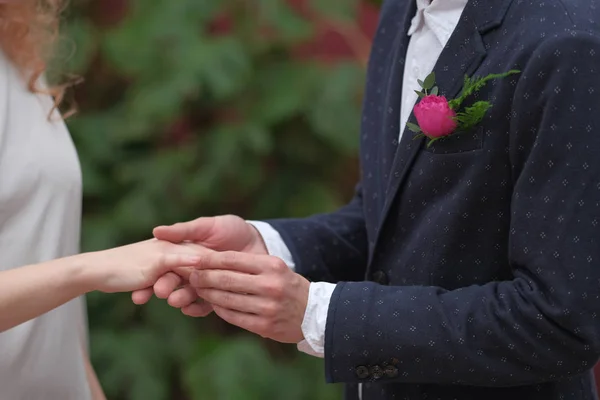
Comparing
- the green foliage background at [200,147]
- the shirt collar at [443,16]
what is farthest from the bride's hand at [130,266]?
the green foliage background at [200,147]

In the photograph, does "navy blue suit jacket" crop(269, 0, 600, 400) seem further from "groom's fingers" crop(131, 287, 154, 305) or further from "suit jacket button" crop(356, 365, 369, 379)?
"groom's fingers" crop(131, 287, 154, 305)

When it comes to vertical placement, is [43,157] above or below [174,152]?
above

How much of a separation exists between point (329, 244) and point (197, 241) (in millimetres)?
244

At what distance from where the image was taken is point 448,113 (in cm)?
111

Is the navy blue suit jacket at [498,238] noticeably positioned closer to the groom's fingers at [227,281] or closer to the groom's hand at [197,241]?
the groom's fingers at [227,281]

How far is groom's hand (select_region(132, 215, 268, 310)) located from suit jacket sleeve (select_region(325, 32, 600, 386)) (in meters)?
0.28

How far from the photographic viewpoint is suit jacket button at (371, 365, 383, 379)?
1.11m

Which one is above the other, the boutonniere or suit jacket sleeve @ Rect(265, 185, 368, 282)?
the boutonniere

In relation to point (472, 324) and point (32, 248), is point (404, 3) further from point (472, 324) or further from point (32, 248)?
point (32, 248)

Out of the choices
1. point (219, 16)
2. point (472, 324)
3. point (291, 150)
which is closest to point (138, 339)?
point (291, 150)

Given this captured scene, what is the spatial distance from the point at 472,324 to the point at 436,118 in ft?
0.92

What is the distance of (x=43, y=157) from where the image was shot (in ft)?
4.39

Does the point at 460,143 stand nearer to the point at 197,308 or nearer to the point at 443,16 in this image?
the point at 443,16

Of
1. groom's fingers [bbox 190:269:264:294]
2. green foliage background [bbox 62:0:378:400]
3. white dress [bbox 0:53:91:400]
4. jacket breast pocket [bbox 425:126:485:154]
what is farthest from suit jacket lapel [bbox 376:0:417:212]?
green foliage background [bbox 62:0:378:400]
